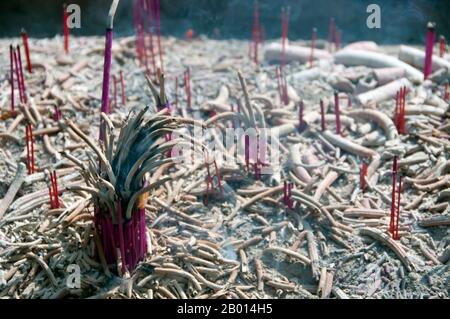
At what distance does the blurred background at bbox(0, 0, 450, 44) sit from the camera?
8.91 meters

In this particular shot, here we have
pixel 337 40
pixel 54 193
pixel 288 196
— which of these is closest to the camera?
pixel 54 193

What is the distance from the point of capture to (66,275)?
4664 millimetres

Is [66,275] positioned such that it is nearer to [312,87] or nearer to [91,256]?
[91,256]

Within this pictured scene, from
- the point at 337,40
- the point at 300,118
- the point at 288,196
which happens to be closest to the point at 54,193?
the point at 288,196

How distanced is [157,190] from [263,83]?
2206mm

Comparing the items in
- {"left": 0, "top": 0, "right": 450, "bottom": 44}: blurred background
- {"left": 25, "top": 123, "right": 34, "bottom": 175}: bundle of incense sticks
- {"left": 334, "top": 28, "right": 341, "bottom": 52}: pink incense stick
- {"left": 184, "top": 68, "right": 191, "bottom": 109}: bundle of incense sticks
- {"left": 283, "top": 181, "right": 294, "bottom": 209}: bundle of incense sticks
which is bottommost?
{"left": 283, "top": 181, "right": 294, "bottom": 209}: bundle of incense sticks

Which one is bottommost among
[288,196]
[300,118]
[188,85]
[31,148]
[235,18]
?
[288,196]

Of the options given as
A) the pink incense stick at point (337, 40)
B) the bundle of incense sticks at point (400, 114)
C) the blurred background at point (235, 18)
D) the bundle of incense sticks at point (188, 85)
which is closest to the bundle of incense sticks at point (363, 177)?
the bundle of incense sticks at point (400, 114)

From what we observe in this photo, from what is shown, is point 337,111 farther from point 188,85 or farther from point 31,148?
point 31,148

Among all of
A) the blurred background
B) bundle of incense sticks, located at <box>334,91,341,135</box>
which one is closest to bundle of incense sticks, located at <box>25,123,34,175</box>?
bundle of incense sticks, located at <box>334,91,341,135</box>

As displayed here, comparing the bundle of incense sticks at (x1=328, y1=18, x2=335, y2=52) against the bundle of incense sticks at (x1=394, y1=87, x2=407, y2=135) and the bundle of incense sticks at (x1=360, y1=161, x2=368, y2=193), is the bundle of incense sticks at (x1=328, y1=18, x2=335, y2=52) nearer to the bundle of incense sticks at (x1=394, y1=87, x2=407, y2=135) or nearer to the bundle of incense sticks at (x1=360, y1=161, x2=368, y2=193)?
A: the bundle of incense sticks at (x1=394, y1=87, x2=407, y2=135)

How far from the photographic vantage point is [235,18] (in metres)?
9.42
